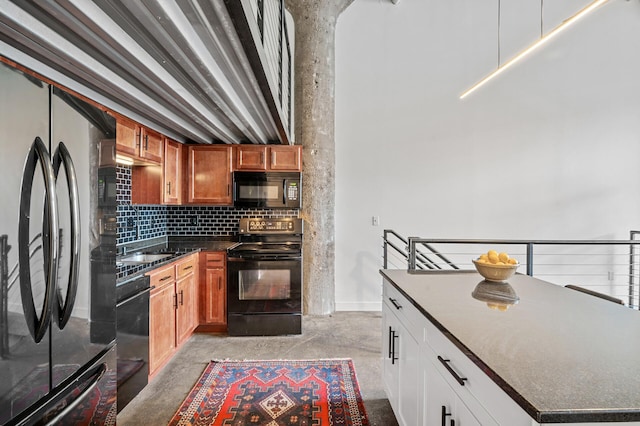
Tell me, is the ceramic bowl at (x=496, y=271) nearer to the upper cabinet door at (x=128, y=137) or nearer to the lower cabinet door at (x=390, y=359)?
the lower cabinet door at (x=390, y=359)

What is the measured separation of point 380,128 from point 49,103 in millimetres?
3587

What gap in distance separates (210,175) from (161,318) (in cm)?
160

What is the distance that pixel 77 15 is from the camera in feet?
4.03

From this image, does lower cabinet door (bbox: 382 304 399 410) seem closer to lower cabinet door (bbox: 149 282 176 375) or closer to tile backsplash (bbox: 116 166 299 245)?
lower cabinet door (bbox: 149 282 176 375)

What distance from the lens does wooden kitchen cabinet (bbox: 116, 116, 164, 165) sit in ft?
7.74

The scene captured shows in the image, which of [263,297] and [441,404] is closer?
[441,404]

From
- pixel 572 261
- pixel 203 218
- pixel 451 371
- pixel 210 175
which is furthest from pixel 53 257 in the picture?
pixel 572 261

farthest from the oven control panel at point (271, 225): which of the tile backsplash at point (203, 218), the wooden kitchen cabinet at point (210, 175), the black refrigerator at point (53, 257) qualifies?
the black refrigerator at point (53, 257)

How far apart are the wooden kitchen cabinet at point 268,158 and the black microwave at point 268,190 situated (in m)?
0.07

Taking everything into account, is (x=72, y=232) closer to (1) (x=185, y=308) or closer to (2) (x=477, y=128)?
(1) (x=185, y=308)

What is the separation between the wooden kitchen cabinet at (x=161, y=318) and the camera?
2.35 m

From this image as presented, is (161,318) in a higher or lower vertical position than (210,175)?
lower

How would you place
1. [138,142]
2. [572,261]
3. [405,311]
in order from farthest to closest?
[572,261] < [138,142] < [405,311]

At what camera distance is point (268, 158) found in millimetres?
3568
